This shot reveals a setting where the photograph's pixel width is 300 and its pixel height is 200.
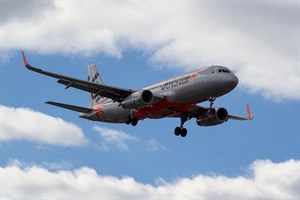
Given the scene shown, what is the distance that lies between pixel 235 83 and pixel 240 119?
16.9 meters

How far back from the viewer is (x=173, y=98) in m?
58.8

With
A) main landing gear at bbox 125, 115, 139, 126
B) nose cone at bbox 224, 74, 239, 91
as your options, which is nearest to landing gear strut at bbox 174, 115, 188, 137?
main landing gear at bbox 125, 115, 139, 126

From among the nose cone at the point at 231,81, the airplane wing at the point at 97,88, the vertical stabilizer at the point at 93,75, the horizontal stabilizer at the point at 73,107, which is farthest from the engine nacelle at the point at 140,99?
the vertical stabilizer at the point at 93,75

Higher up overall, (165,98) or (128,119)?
(165,98)

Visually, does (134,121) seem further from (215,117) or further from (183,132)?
(215,117)

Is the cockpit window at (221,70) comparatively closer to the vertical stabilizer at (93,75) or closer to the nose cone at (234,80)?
the nose cone at (234,80)

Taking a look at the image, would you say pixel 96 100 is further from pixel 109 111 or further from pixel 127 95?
pixel 127 95

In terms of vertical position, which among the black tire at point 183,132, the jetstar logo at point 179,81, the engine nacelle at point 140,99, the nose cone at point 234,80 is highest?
the jetstar logo at point 179,81

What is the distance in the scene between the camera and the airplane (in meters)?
56.8

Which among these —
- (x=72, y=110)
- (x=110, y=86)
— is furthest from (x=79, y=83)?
(x=72, y=110)

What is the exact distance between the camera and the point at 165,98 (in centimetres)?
5953

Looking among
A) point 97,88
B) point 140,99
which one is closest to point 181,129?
point 140,99

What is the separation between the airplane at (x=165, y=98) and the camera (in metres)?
56.8

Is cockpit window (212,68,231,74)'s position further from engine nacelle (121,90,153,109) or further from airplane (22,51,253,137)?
engine nacelle (121,90,153,109)
